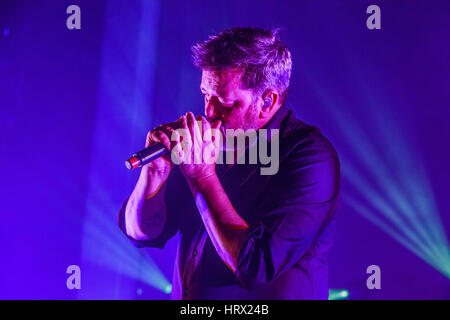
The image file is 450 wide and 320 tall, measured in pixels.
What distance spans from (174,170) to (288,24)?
955 mm

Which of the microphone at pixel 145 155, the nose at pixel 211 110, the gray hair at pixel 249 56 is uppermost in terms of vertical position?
the gray hair at pixel 249 56

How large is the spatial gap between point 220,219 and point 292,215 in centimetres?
23

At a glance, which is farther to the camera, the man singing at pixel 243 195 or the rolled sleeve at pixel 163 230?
the rolled sleeve at pixel 163 230

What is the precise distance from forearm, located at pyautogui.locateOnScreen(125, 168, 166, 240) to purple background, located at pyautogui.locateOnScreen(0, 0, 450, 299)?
56 centimetres

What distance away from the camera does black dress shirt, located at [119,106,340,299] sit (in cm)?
141

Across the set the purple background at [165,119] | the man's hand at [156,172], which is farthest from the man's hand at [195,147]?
the purple background at [165,119]

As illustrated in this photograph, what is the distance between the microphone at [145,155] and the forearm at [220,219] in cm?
16

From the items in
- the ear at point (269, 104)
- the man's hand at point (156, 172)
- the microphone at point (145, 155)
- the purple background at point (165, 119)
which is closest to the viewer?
the microphone at point (145, 155)

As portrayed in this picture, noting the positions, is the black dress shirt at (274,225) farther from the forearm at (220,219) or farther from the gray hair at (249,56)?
the gray hair at (249,56)

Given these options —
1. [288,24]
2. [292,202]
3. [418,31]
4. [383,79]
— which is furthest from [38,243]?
[418,31]

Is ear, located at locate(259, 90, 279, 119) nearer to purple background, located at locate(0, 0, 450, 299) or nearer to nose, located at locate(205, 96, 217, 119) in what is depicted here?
nose, located at locate(205, 96, 217, 119)

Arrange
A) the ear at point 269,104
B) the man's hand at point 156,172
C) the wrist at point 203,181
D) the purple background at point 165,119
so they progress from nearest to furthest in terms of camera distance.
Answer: the wrist at point 203,181, the man's hand at point 156,172, the ear at point 269,104, the purple background at point 165,119

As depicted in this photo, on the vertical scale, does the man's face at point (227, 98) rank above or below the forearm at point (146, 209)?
above

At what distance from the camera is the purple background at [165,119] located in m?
2.04
